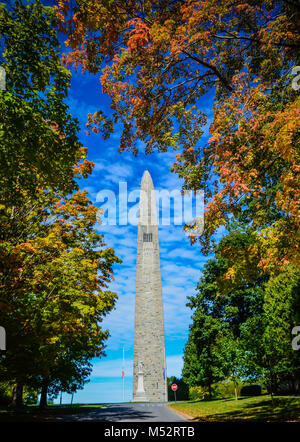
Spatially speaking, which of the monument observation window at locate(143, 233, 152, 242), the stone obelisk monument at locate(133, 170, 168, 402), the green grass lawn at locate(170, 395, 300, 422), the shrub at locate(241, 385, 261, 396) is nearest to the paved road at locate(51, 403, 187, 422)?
the green grass lawn at locate(170, 395, 300, 422)

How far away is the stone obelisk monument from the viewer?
106ft

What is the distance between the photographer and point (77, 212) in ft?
37.5

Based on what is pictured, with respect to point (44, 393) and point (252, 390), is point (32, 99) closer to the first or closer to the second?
point (44, 393)

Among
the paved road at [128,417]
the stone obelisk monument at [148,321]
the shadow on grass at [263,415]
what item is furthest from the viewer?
the stone obelisk monument at [148,321]

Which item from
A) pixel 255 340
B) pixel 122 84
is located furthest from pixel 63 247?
pixel 255 340

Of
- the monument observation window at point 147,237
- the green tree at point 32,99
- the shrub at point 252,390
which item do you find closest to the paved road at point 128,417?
the green tree at point 32,99

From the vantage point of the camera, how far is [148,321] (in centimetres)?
3519

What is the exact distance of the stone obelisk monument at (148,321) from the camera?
106 feet

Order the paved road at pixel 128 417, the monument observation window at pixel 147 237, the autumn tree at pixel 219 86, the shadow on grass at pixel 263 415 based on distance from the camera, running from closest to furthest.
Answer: the autumn tree at pixel 219 86, the shadow on grass at pixel 263 415, the paved road at pixel 128 417, the monument observation window at pixel 147 237

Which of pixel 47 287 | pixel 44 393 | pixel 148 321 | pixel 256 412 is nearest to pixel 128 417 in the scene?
pixel 256 412

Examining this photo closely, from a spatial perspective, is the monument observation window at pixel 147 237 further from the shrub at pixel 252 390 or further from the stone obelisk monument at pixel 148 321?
the shrub at pixel 252 390

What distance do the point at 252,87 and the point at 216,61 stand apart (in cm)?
137

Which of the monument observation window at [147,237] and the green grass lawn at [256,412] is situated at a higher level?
the monument observation window at [147,237]
